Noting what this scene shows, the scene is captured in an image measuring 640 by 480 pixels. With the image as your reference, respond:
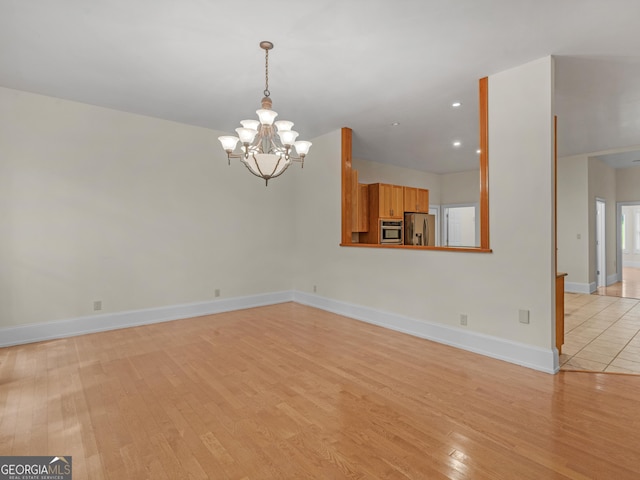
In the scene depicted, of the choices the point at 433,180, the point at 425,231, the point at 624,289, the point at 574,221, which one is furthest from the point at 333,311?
the point at 624,289

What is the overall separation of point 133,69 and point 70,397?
3.00 meters

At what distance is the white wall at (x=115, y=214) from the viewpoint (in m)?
3.69

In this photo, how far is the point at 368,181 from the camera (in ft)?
24.0

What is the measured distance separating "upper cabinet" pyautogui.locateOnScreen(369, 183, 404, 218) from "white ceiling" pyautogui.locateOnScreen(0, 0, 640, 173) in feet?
5.03

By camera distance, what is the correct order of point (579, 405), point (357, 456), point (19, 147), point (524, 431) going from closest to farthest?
point (357, 456), point (524, 431), point (579, 405), point (19, 147)

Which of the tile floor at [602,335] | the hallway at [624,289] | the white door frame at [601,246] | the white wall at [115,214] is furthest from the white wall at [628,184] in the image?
the white wall at [115,214]

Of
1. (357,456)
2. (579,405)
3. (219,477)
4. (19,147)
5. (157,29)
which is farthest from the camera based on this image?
(19,147)

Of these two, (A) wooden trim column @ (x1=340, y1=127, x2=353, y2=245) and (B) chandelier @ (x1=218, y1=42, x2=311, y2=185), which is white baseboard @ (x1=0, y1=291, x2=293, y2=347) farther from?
(B) chandelier @ (x1=218, y1=42, x2=311, y2=185)

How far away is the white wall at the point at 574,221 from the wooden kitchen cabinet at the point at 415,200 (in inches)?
112

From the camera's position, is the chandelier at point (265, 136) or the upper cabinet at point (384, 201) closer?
the chandelier at point (265, 136)

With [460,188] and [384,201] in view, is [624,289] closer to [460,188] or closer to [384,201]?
[460,188]

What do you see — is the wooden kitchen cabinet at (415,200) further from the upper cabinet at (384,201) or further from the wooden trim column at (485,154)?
the wooden trim column at (485,154)

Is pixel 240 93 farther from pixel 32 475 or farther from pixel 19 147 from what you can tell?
pixel 32 475

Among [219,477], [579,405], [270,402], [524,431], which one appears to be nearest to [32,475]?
[219,477]
